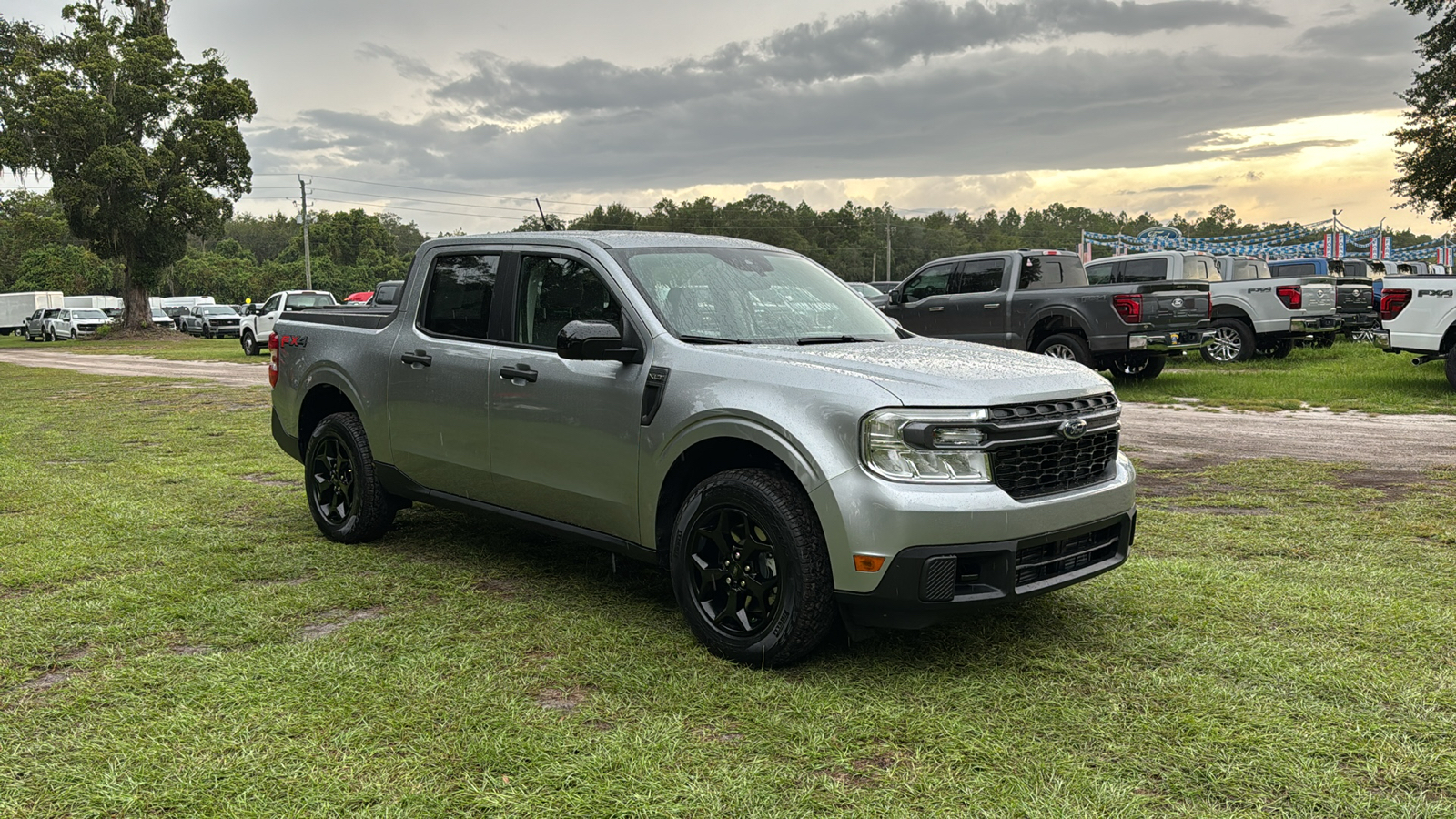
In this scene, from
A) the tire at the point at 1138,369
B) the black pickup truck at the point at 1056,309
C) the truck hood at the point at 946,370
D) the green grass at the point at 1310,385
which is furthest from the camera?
the tire at the point at 1138,369

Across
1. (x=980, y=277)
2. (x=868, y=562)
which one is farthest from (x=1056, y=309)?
(x=868, y=562)

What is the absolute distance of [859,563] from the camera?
3842 mm

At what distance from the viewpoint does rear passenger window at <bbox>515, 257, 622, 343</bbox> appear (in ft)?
16.4

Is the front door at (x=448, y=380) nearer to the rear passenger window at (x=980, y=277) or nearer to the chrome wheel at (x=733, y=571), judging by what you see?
the chrome wheel at (x=733, y=571)

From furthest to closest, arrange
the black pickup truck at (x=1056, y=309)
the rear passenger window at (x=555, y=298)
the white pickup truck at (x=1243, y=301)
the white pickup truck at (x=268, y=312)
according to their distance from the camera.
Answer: the white pickup truck at (x=268, y=312) < the white pickup truck at (x=1243, y=301) < the black pickup truck at (x=1056, y=309) < the rear passenger window at (x=555, y=298)

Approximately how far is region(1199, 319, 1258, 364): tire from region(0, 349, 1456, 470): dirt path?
6535 mm

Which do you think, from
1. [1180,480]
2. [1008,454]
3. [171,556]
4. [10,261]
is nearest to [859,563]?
[1008,454]

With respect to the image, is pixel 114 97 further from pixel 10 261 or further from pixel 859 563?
pixel 10 261

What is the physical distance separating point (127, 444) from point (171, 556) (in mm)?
5787

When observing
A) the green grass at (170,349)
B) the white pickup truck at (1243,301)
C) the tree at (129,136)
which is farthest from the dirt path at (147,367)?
the white pickup truck at (1243,301)

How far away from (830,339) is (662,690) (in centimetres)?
182

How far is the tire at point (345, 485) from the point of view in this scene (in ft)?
20.3

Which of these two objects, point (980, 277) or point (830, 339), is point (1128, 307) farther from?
point (830, 339)

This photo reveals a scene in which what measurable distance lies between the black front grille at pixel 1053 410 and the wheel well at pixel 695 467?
3.03 ft
